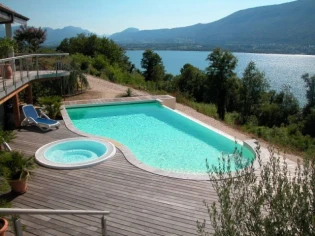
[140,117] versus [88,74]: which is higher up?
[88,74]

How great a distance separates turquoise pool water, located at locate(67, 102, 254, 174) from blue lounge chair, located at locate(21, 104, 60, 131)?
1697 mm

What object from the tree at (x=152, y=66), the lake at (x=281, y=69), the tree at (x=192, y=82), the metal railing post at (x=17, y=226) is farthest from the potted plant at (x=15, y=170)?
the tree at (x=152, y=66)

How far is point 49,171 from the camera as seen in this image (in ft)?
20.8

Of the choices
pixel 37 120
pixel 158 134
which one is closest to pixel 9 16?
pixel 37 120

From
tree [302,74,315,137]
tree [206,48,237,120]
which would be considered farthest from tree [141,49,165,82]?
tree [302,74,315,137]

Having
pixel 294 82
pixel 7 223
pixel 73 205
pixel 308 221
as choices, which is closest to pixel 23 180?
pixel 73 205

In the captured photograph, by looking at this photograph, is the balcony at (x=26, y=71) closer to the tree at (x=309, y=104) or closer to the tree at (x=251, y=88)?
the tree at (x=251, y=88)

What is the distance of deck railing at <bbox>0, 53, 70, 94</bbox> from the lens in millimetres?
8931

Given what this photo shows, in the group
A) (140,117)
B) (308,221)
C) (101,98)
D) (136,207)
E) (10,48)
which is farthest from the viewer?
(101,98)

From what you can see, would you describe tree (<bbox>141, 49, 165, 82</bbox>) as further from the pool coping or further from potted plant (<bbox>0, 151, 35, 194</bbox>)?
potted plant (<bbox>0, 151, 35, 194</bbox>)

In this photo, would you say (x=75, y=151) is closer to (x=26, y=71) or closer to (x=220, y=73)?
(x=26, y=71)

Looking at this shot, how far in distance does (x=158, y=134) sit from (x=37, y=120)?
4.19m

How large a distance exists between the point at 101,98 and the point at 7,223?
11459mm

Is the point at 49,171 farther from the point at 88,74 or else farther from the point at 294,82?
the point at 294,82
